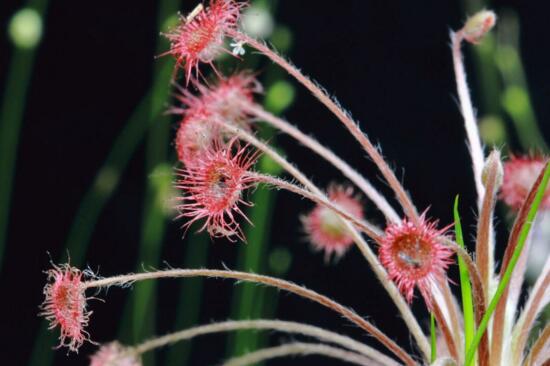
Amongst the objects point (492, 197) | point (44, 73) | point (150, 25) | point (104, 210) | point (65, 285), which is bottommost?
point (65, 285)

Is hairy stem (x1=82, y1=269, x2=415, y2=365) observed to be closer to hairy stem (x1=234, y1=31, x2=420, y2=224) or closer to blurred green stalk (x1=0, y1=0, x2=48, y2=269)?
hairy stem (x1=234, y1=31, x2=420, y2=224)

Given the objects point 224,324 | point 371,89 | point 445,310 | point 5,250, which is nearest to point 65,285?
point 224,324

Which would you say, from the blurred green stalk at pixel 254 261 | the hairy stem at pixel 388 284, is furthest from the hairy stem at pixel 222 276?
the blurred green stalk at pixel 254 261

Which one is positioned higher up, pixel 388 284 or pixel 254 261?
pixel 254 261

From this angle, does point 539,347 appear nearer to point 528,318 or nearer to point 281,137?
point 528,318

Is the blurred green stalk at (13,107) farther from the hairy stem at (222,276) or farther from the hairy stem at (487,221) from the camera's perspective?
the hairy stem at (487,221)

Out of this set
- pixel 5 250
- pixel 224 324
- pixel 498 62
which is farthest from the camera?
pixel 498 62

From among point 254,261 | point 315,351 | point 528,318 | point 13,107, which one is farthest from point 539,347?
point 13,107

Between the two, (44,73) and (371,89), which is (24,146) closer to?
(44,73)
